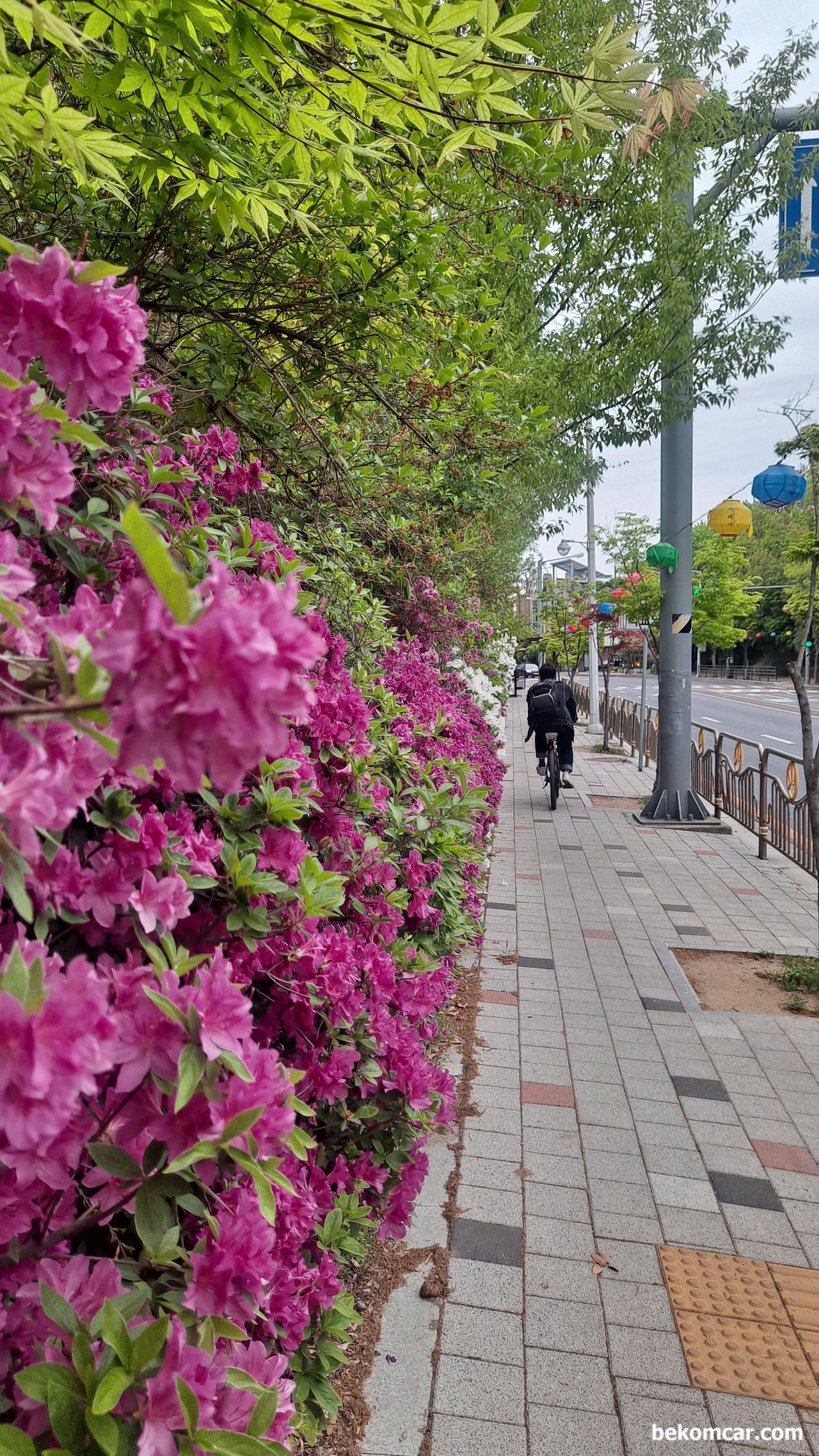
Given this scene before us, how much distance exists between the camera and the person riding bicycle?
12.8 m

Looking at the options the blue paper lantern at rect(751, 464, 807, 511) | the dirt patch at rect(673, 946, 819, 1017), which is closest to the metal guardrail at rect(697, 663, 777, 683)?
the blue paper lantern at rect(751, 464, 807, 511)

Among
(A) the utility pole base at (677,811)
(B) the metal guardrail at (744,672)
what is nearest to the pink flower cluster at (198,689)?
(A) the utility pole base at (677,811)

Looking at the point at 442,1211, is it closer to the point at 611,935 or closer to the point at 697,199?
the point at 611,935

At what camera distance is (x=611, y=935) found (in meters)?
6.99

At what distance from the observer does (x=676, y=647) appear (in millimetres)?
11469

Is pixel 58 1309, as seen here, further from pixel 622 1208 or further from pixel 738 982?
pixel 738 982

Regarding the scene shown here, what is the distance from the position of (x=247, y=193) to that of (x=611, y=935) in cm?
600

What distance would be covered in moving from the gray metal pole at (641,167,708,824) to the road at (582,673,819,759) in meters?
2.72

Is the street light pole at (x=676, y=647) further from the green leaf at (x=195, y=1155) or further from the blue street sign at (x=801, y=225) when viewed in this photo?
the green leaf at (x=195, y=1155)

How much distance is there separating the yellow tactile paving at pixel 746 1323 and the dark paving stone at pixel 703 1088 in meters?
1.19

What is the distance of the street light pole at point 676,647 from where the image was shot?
11.0m

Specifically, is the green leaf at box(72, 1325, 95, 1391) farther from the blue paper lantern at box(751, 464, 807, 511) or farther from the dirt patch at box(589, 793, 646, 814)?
the dirt patch at box(589, 793, 646, 814)

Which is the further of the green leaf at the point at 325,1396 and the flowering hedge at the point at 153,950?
the green leaf at the point at 325,1396

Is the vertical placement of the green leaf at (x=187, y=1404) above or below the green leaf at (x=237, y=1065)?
below
